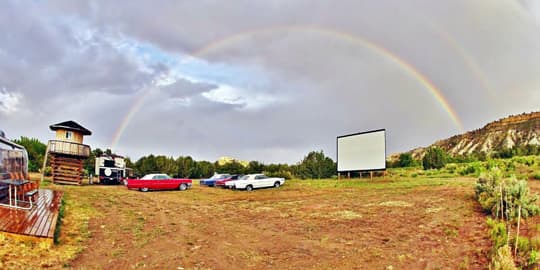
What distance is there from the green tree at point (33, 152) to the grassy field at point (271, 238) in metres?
28.7

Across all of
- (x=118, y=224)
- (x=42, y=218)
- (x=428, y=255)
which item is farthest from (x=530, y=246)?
(x=42, y=218)

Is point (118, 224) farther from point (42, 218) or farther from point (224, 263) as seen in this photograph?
point (224, 263)

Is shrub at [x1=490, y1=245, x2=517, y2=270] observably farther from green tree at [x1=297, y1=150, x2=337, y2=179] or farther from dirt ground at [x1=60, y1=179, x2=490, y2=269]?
green tree at [x1=297, y1=150, x2=337, y2=179]

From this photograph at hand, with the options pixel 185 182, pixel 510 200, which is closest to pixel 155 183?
pixel 185 182

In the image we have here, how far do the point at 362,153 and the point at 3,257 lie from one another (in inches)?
1262

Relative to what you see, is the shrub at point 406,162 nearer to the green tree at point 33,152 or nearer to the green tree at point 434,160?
the green tree at point 434,160

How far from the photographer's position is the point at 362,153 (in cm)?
3622

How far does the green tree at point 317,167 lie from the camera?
42344mm

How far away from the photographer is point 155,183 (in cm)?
2883

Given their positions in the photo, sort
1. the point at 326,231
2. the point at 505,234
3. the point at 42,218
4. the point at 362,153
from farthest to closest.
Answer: the point at 362,153, the point at 326,231, the point at 42,218, the point at 505,234

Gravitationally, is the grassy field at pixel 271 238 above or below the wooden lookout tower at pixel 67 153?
below

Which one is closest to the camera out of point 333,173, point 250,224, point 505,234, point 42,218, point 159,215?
point 505,234

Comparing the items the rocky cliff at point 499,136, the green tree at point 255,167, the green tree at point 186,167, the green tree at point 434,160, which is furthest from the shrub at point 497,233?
the rocky cliff at point 499,136

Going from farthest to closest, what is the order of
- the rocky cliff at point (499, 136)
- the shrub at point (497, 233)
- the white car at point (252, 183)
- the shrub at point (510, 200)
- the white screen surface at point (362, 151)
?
1. the rocky cliff at point (499, 136)
2. the white screen surface at point (362, 151)
3. the white car at point (252, 183)
4. the shrub at point (510, 200)
5. the shrub at point (497, 233)
